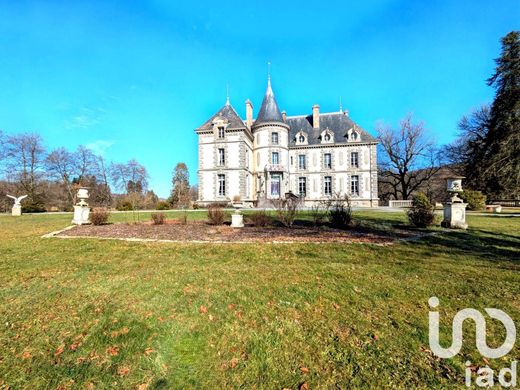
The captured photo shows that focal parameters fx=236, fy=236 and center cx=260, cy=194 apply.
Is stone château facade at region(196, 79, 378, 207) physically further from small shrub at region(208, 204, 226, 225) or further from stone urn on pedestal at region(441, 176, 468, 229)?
stone urn on pedestal at region(441, 176, 468, 229)

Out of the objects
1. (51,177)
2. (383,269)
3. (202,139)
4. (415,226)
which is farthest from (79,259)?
(51,177)

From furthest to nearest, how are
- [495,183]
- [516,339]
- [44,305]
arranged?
1. [495,183]
2. [44,305]
3. [516,339]

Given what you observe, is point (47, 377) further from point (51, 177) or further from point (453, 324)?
point (51, 177)

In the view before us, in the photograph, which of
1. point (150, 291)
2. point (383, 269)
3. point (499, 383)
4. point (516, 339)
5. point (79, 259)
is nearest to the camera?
point (499, 383)

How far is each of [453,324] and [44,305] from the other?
4776mm

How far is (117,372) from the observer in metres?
1.92

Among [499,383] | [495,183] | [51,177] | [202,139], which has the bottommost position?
[499,383]

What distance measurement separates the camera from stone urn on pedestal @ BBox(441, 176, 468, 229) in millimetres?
8633

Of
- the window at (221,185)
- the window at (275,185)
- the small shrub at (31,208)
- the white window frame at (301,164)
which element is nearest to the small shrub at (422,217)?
the window at (275,185)

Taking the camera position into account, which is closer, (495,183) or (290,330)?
(290,330)

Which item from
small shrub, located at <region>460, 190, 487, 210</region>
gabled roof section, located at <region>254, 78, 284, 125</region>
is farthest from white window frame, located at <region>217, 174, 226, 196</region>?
small shrub, located at <region>460, 190, 487, 210</region>

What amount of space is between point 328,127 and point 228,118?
41.0ft

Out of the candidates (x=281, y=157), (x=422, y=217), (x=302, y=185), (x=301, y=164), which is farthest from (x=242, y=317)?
(x=301, y=164)

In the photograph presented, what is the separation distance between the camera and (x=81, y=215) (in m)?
10.4
